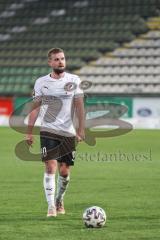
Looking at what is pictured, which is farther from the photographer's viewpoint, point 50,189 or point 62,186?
point 62,186

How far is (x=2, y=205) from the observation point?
34.7 feet

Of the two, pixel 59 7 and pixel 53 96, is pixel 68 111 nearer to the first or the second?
pixel 53 96

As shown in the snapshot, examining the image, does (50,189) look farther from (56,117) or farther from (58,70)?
(58,70)

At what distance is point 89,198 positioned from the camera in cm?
1162

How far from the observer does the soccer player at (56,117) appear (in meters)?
9.30

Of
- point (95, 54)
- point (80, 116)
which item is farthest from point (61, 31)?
point (80, 116)

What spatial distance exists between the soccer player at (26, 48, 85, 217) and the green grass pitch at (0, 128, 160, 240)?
0.70m

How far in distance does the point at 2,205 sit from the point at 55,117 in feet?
6.12

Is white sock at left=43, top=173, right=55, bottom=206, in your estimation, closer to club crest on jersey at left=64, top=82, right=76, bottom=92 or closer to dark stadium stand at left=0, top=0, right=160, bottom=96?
club crest on jersey at left=64, top=82, right=76, bottom=92

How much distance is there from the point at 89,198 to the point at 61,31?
4072cm

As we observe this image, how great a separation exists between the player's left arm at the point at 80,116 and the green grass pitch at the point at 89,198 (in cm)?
107

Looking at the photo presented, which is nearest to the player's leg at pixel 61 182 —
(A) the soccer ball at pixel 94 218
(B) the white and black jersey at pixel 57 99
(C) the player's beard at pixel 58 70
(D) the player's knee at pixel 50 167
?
(D) the player's knee at pixel 50 167

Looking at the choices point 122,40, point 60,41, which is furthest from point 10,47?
point 122,40

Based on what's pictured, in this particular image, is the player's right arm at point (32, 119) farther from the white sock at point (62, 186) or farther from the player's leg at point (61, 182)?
the white sock at point (62, 186)
